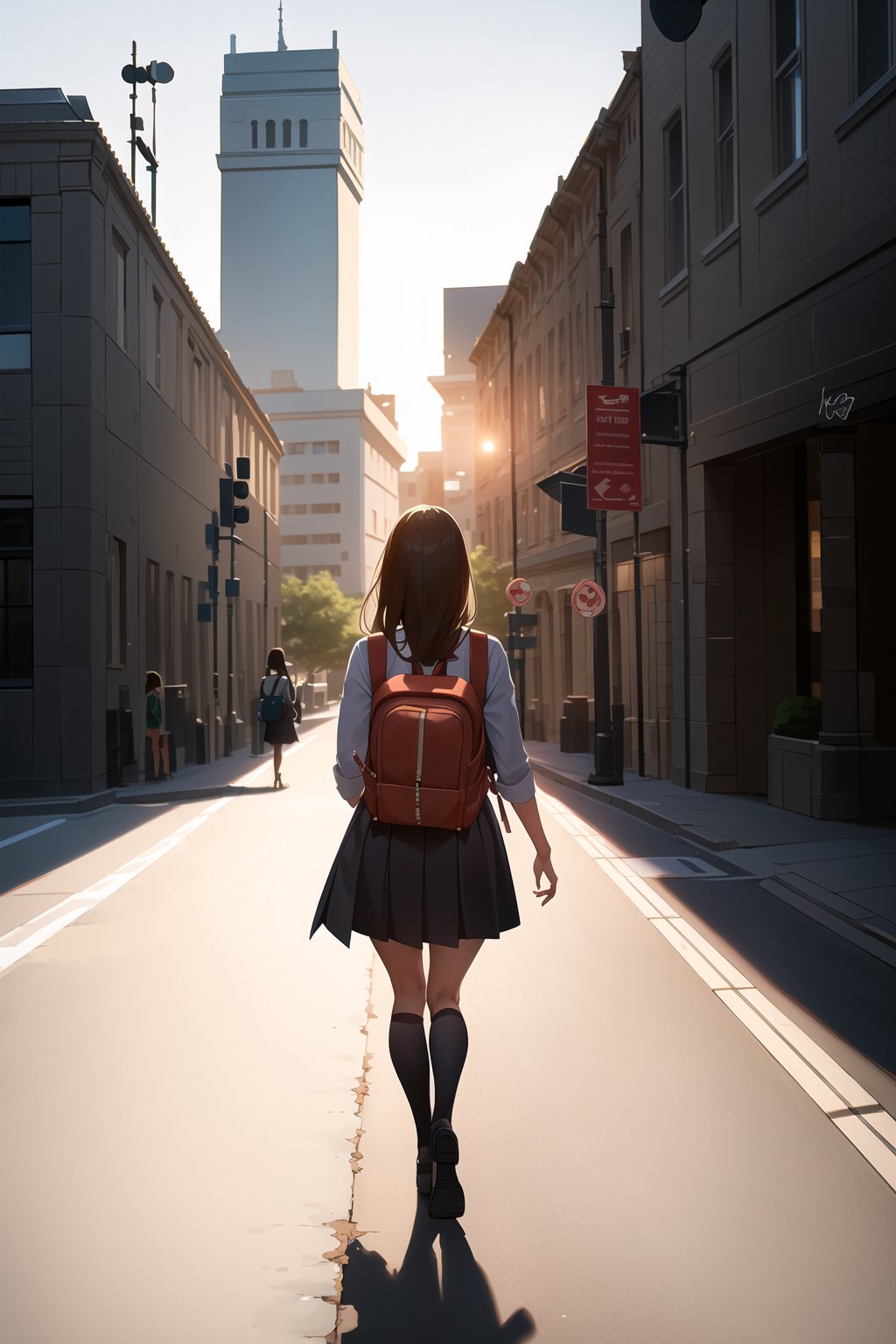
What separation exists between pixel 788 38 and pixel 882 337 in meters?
5.21

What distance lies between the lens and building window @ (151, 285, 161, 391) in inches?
1094

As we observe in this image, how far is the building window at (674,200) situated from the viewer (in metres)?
21.6

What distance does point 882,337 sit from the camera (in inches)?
520

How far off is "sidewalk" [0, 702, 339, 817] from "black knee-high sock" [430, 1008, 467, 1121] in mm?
14170

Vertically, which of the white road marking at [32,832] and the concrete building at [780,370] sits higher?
the concrete building at [780,370]

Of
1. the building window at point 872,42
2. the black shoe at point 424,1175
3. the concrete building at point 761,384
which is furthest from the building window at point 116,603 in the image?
the black shoe at point 424,1175

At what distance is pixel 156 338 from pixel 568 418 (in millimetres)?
10547

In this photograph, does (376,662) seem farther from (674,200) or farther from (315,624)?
(315,624)

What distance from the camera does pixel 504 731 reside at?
13.8 feet

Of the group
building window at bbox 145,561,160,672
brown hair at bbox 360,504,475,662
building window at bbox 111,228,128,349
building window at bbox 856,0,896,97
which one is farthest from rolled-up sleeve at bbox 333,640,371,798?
building window at bbox 145,561,160,672

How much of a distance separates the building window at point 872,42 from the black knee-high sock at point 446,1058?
1206cm

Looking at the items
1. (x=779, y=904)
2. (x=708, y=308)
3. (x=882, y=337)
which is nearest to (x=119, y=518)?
(x=708, y=308)

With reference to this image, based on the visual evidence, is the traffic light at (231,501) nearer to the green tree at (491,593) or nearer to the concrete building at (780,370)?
the concrete building at (780,370)

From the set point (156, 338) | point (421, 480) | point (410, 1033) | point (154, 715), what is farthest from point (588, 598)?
point (421, 480)
